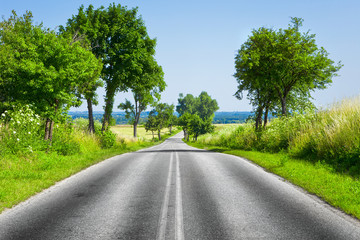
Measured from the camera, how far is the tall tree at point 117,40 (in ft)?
81.1

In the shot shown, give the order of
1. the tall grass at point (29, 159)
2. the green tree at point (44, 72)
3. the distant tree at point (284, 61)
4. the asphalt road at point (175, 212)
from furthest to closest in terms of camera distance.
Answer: the distant tree at point (284, 61) < the green tree at point (44, 72) < the tall grass at point (29, 159) < the asphalt road at point (175, 212)

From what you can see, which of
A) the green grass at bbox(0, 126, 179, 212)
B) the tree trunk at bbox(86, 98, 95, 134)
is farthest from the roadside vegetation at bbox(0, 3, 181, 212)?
the tree trunk at bbox(86, 98, 95, 134)

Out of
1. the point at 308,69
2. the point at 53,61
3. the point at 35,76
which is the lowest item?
the point at 35,76

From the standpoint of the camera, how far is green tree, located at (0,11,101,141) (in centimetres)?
1255

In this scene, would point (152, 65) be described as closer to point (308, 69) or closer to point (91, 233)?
point (308, 69)

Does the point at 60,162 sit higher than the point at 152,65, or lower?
lower

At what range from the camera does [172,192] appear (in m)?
7.85

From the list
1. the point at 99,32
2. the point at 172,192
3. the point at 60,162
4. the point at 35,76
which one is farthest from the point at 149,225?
the point at 99,32

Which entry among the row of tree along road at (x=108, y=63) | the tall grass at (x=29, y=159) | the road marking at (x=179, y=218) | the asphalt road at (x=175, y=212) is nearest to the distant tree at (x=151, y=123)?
the row of tree along road at (x=108, y=63)

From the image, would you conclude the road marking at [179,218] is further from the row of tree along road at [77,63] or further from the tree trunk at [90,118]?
the tree trunk at [90,118]

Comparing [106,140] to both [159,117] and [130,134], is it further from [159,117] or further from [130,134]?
[130,134]

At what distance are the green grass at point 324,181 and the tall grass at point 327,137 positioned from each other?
0.66m

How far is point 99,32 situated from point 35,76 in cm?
1304

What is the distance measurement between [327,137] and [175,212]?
27.8ft
